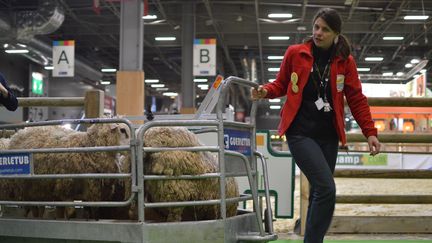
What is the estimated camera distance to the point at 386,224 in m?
5.61

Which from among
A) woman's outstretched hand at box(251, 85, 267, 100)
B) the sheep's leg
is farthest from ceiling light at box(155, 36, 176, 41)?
the sheep's leg

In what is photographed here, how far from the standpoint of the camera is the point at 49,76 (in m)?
27.4

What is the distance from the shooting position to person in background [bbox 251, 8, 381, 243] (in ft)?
10.4

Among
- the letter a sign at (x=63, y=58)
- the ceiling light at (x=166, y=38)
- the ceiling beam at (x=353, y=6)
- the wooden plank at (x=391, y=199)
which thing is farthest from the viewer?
the ceiling light at (x=166, y=38)

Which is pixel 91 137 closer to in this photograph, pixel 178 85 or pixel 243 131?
pixel 243 131

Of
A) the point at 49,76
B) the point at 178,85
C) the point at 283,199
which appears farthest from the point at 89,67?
the point at 283,199

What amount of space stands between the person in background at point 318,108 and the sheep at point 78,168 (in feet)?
3.00

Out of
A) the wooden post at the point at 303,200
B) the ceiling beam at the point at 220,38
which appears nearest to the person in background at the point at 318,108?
the wooden post at the point at 303,200

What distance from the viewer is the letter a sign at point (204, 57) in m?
17.5

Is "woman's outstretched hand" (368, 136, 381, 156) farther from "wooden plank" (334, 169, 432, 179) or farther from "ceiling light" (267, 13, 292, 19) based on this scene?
"ceiling light" (267, 13, 292, 19)

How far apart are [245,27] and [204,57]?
16.0ft

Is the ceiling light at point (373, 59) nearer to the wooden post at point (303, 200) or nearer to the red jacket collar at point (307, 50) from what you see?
the wooden post at point (303, 200)

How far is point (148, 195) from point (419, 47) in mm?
26003

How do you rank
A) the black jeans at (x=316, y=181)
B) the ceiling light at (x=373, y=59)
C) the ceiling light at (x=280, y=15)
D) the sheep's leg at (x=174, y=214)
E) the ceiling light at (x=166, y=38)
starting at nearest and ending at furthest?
the sheep's leg at (x=174, y=214) < the black jeans at (x=316, y=181) < the ceiling light at (x=280, y=15) < the ceiling light at (x=166, y=38) < the ceiling light at (x=373, y=59)
